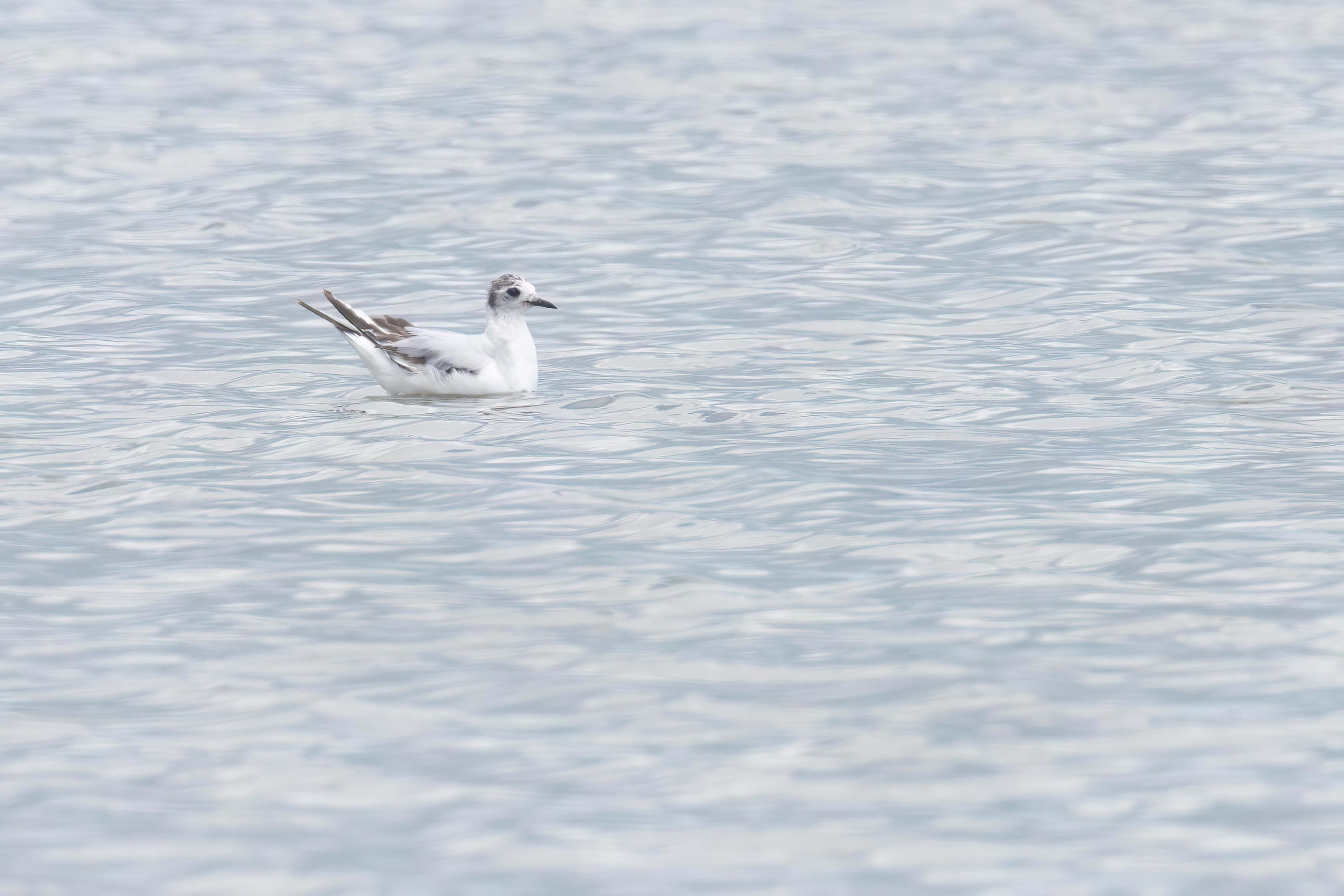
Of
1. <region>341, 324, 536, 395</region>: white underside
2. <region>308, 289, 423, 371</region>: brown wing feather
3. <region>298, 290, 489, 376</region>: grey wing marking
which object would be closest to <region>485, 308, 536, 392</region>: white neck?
<region>341, 324, 536, 395</region>: white underside

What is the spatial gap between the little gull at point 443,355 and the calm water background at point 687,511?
257mm

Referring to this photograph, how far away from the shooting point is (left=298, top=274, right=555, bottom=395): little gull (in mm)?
15516

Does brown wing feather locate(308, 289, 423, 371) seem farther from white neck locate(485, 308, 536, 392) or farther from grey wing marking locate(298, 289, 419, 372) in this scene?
white neck locate(485, 308, 536, 392)

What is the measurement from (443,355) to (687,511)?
4.02m

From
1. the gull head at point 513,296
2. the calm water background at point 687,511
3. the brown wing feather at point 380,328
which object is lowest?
the calm water background at point 687,511

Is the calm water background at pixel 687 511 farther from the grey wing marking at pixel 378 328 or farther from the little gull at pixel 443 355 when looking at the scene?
the grey wing marking at pixel 378 328

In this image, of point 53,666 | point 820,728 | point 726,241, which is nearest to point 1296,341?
point 726,241

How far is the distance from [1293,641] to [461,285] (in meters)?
11.6

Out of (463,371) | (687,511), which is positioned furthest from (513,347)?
(687,511)

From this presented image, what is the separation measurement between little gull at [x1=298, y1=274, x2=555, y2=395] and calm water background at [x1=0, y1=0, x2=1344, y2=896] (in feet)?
0.84

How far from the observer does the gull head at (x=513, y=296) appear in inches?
630

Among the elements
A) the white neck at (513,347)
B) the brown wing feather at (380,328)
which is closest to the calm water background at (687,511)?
the white neck at (513,347)

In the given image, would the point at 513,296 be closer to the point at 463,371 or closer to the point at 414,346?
the point at 463,371

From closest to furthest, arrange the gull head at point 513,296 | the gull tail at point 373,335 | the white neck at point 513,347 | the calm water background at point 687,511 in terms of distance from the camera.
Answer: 1. the calm water background at point 687,511
2. the gull tail at point 373,335
3. the white neck at point 513,347
4. the gull head at point 513,296
